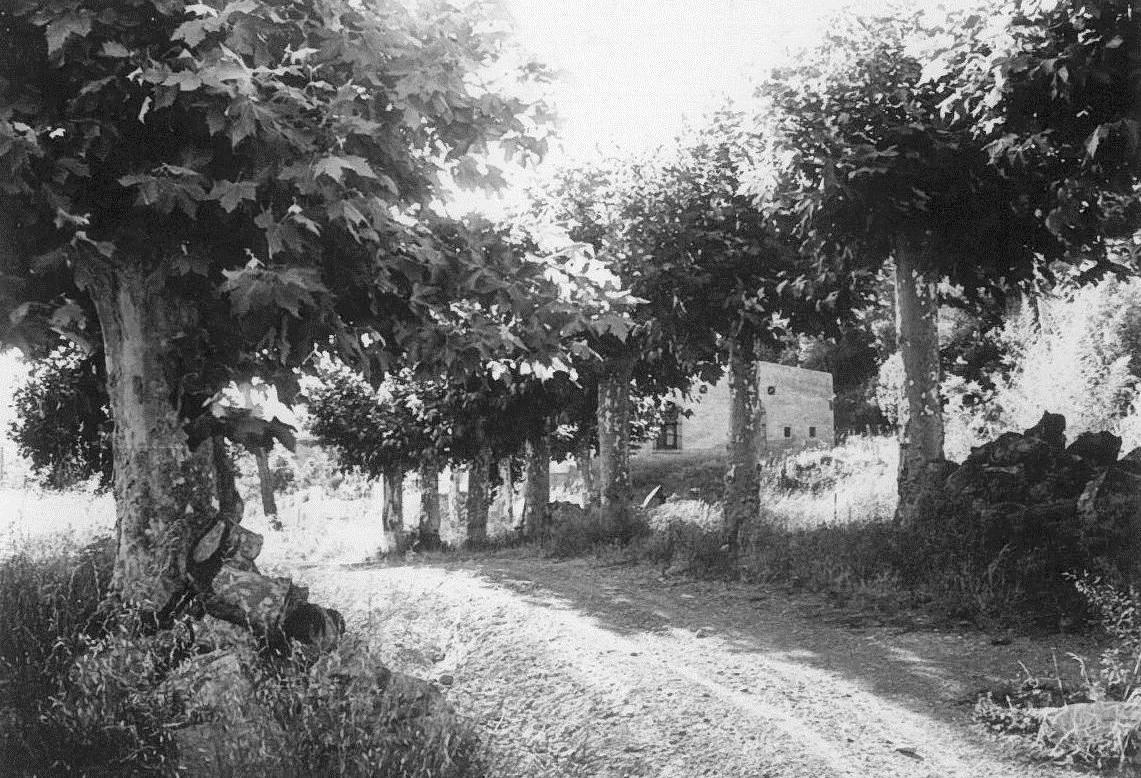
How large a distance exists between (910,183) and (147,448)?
8927 mm

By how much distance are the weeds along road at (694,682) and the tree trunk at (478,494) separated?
453 inches

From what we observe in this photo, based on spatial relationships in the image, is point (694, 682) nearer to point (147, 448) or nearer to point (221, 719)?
point (221, 719)

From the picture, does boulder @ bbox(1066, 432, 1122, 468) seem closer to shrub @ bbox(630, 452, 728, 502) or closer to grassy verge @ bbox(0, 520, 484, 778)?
grassy verge @ bbox(0, 520, 484, 778)

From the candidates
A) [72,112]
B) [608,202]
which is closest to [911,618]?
[72,112]

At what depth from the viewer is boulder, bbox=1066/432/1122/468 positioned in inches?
344

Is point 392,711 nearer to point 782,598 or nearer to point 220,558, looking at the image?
point 220,558

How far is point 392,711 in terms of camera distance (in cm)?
445

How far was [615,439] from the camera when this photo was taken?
17.3 m

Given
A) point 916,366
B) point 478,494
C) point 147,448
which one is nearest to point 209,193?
point 147,448

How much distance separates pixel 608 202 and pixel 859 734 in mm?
11001

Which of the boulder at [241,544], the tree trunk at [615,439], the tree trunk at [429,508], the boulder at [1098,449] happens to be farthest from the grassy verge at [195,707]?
the tree trunk at [429,508]

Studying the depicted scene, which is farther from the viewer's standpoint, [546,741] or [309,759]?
[546,741]

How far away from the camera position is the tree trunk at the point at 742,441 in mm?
13578

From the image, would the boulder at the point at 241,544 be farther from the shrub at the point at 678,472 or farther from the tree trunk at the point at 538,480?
the shrub at the point at 678,472
